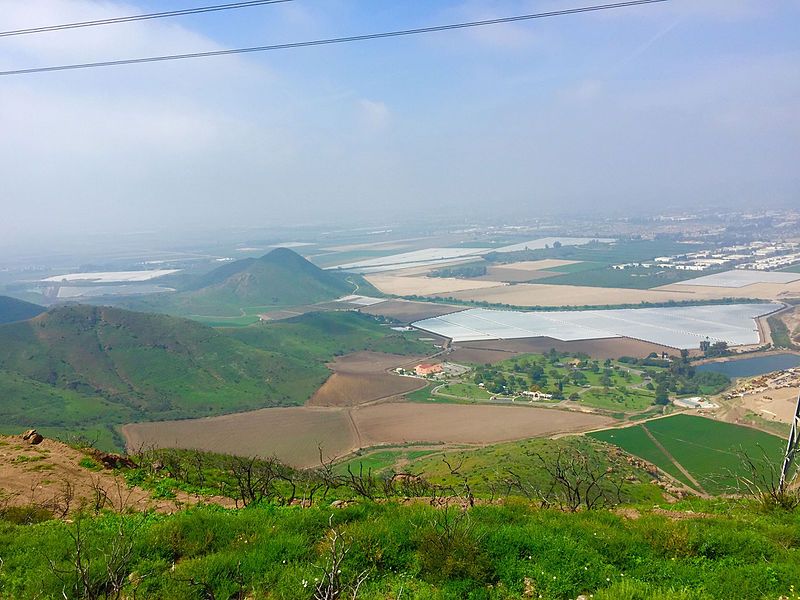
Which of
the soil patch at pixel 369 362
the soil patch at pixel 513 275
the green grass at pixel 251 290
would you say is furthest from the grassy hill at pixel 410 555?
the soil patch at pixel 513 275

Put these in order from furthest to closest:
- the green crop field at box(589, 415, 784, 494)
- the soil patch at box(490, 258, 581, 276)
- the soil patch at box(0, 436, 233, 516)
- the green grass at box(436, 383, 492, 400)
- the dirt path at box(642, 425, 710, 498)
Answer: the soil patch at box(490, 258, 581, 276) < the green grass at box(436, 383, 492, 400) < the green crop field at box(589, 415, 784, 494) < the dirt path at box(642, 425, 710, 498) < the soil patch at box(0, 436, 233, 516)

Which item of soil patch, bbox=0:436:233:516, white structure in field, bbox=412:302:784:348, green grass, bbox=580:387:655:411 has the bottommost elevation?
green grass, bbox=580:387:655:411

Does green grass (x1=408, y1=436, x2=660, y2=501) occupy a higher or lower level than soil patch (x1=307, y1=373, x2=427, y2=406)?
higher

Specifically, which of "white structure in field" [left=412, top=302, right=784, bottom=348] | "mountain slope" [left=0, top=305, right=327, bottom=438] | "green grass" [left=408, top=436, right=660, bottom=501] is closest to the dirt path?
"green grass" [left=408, top=436, right=660, bottom=501]

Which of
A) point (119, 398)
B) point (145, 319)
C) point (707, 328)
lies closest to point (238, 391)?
point (119, 398)

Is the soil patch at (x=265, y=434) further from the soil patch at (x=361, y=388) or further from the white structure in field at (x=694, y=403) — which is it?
the white structure in field at (x=694, y=403)

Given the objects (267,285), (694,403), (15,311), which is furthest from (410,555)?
(267,285)

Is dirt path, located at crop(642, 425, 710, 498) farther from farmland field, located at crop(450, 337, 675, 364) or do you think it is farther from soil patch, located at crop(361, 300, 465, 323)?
soil patch, located at crop(361, 300, 465, 323)
